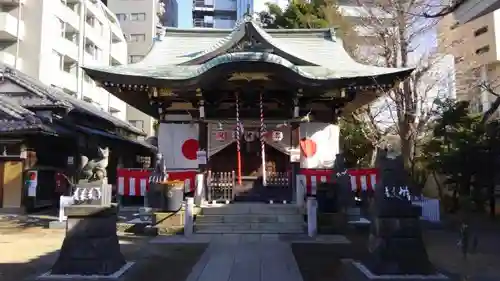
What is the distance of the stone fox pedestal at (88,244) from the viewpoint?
6.91m

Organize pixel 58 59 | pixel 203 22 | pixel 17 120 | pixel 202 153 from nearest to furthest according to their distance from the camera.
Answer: pixel 202 153, pixel 17 120, pixel 58 59, pixel 203 22

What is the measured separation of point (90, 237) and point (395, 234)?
5.11 m

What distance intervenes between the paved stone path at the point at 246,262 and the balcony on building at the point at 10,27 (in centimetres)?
2515

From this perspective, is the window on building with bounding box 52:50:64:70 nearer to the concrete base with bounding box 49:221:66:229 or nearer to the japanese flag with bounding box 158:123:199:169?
the japanese flag with bounding box 158:123:199:169

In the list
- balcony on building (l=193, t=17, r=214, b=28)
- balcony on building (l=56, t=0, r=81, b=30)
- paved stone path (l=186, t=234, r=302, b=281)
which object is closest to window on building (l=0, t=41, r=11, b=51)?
balcony on building (l=56, t=0, r=81, b=30)

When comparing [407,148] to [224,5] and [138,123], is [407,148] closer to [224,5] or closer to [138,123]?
[138,123]

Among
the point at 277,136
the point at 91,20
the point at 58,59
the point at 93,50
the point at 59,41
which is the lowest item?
the point at 277,136

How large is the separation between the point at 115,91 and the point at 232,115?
4.28m

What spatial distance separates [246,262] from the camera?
8.27 meters

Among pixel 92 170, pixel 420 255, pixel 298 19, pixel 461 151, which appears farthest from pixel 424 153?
pixel 92 170

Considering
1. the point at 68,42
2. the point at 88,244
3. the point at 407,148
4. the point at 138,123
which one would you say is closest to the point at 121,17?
the point at 138,123

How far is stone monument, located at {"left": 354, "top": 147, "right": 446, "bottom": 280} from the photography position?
6820 mm

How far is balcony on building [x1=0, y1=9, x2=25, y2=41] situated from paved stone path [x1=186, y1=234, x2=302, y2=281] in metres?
25.1

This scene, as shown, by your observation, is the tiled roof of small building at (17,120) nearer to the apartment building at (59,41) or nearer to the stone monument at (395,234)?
the apartment building at (59,41)
